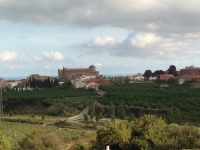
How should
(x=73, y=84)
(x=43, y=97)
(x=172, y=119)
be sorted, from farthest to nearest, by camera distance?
(x=73, y=84) → (x=43, y=97) → (x=172, y=119)

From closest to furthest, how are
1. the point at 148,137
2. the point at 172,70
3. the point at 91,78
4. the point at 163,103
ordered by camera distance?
the point at 148,137, the point at 163,103, the point at 91,78, the point at 172,70

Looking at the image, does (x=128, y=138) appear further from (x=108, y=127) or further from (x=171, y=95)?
(x=171, y=95)

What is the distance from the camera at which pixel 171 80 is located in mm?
80250

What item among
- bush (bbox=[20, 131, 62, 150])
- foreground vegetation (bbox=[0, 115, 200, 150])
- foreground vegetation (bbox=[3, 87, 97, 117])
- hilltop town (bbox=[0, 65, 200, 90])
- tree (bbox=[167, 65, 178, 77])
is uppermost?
tree (bbox=[167, 65, 178, 77])

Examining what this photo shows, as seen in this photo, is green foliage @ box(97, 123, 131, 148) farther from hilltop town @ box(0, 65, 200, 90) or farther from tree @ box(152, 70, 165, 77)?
tree @ box(152, 70, 165, 77)

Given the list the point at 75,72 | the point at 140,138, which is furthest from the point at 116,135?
the point at 75,72

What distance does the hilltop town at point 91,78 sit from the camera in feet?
288

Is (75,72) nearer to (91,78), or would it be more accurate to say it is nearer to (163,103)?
(91,78)

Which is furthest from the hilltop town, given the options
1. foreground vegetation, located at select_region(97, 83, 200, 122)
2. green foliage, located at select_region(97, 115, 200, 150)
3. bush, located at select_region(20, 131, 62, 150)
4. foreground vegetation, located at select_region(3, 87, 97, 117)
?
green foliage, located at select_region(97, 115, 200, 150)

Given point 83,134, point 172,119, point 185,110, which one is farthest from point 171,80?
point 83,134

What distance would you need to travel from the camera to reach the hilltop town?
87875 millimetres

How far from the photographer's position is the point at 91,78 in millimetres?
102188

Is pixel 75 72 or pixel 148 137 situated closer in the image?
pixel 148 137

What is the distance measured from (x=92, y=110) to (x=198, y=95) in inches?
818
